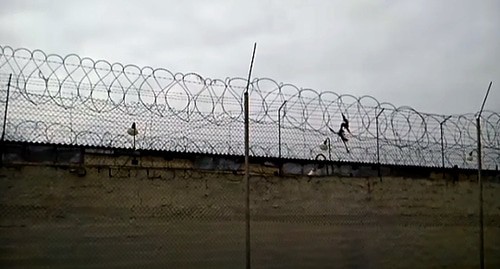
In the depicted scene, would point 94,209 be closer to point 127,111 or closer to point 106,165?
point 106,165

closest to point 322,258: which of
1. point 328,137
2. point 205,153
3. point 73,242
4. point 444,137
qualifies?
point 328,137

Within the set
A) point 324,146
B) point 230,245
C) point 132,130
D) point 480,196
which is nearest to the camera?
point 132,130

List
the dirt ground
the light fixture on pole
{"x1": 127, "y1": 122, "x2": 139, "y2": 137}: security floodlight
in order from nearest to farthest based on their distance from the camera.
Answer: the dirt ground
{"x1": 127, "y1": 122, "x2": 139, "y2": 137}: security floodlight
the light fixture on pole

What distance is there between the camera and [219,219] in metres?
5.98

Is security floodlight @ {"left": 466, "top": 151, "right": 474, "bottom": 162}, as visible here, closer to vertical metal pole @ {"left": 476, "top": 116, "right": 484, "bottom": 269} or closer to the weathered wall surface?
vertical metal pole @ {"left": 476, "top": 116, "right": 484, "bottom": 269}

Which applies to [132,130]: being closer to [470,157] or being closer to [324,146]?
[324,146]

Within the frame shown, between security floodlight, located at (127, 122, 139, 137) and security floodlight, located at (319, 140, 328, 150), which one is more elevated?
security floodlight, located at (127, 122, 139, 137)

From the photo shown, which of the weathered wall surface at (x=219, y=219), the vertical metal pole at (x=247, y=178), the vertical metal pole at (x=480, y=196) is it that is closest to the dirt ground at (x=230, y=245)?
the weathered wall surface at (x=219, y=219)

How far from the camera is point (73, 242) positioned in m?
5.24

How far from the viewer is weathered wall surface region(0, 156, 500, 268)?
5.17 m

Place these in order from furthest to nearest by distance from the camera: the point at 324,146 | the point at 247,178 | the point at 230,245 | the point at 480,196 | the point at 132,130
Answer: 1. the point at 480,196
2. the point at 324,146
3. the point at 230,245
4. the point at 247,178
5. the point at 132,130

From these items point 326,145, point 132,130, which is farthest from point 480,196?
point 132,130

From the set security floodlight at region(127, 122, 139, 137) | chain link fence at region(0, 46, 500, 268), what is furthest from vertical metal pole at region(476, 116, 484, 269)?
security floodlight at region(127, 122, 139, 137)

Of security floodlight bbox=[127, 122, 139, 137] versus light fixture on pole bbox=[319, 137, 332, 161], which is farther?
light fixture on pole bbox=[319, 137, 332, 161]
